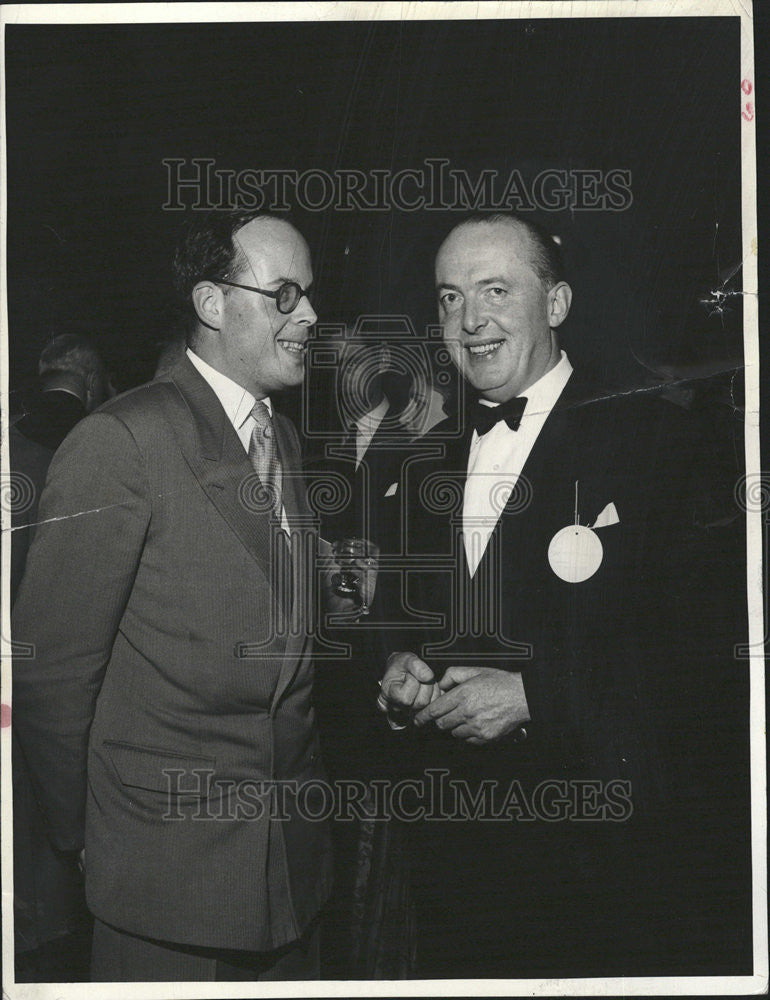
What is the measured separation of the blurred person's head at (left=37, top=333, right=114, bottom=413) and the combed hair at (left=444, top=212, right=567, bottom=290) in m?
0.76

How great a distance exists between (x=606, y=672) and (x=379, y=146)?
1.14 m

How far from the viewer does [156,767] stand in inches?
71.7

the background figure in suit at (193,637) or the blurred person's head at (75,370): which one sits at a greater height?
the blurred person's head at (75,370)

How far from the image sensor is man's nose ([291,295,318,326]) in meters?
1.84

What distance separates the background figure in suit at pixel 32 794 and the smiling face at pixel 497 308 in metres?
0.70

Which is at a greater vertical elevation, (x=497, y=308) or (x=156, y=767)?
(x=497, y=308)

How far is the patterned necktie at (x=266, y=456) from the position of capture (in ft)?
6.06

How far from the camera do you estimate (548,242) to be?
6.12ft

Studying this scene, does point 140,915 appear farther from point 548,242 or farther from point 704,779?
point 548,242

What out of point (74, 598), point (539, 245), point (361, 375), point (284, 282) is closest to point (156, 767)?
point (74, 598)

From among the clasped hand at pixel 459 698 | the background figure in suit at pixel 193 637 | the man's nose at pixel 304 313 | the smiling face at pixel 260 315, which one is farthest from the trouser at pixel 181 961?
the man's nose at pixel 304 313

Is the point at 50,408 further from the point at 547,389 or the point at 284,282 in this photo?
the point at 547,389

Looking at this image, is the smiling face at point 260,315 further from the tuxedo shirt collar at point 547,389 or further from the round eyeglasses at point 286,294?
the tuxedo shirt collar at point 547,389

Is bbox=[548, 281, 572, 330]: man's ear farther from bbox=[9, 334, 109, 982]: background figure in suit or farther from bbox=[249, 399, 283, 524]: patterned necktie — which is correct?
bbox=[9, 334, 109, 982]: background figure in suit
